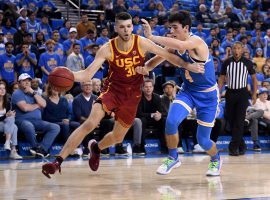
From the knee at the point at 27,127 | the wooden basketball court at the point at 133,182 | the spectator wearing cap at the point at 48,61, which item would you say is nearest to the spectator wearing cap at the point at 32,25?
the spectator wearing cap at the point at 48,61

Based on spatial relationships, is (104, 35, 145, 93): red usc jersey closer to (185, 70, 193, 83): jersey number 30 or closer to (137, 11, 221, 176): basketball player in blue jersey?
(137, 11, 221, 176): basketball player in blue jersey

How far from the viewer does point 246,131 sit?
12500mm

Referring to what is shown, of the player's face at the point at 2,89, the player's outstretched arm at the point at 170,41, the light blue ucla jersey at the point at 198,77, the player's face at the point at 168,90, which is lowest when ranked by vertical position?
the player's face at the point at 168,90

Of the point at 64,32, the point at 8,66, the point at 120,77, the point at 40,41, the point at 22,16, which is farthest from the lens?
the point at 64,32

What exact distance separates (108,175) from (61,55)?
20.3 ft

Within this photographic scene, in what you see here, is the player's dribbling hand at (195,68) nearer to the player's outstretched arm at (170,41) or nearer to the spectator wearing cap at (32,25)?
the player's outstretched arm at (170,41)

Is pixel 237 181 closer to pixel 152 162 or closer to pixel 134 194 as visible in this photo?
pixel 134 194

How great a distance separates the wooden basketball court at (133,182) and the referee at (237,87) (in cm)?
138

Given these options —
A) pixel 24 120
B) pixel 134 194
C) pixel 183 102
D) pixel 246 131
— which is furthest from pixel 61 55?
pixel 134 194

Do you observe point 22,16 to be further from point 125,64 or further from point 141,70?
point 141,70

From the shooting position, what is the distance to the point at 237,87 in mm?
10578

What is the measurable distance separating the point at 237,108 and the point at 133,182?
14.2 ft

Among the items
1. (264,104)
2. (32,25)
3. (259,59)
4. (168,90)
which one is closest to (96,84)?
(168,90)

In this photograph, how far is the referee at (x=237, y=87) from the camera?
1057 centimetres
